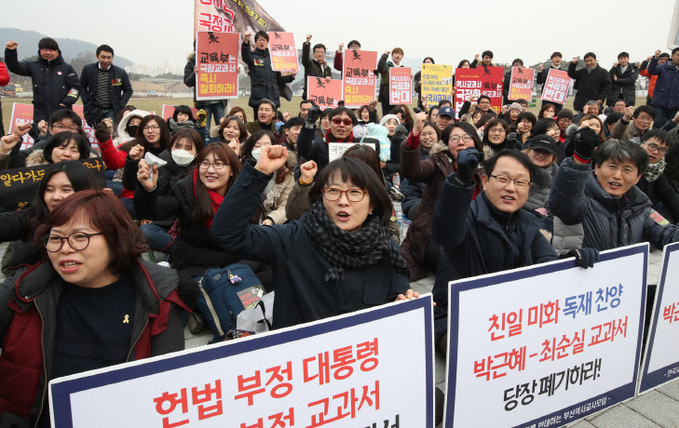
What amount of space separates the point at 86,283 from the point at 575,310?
2.39 metres

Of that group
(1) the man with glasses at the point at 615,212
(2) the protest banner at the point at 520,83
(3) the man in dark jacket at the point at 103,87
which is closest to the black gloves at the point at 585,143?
(1) the man with glasses at the point at 615,212

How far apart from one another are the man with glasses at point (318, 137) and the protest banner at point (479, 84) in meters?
5.61

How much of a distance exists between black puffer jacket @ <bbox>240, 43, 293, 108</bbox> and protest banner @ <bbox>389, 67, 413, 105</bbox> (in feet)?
9.11

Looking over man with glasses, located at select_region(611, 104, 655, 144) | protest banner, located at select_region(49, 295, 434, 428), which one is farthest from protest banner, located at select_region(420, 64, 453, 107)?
protest banner, located at select_region(49, 295, 434, 428)

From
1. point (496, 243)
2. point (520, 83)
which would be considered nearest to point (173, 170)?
point (496, 243)

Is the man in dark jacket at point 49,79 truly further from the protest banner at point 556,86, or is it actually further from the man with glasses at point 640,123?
the protest banner at point 556,86

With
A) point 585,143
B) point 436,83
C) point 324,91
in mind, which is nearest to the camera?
point 585,143

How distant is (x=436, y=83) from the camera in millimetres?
11227

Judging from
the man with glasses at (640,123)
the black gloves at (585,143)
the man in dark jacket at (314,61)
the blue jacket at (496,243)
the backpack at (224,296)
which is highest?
the man in dark jacket at (314,61)

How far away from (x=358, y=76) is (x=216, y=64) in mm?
3358

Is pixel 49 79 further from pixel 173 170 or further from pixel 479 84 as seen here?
pixel 479 84

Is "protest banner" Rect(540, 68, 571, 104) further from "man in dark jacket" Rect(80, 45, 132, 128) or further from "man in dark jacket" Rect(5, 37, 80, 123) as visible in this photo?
"man in dark jacket" Rect(5, 37, 80, 123)

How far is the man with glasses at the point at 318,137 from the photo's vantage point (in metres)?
5.25

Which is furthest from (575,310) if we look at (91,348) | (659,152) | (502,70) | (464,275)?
(502,70)
